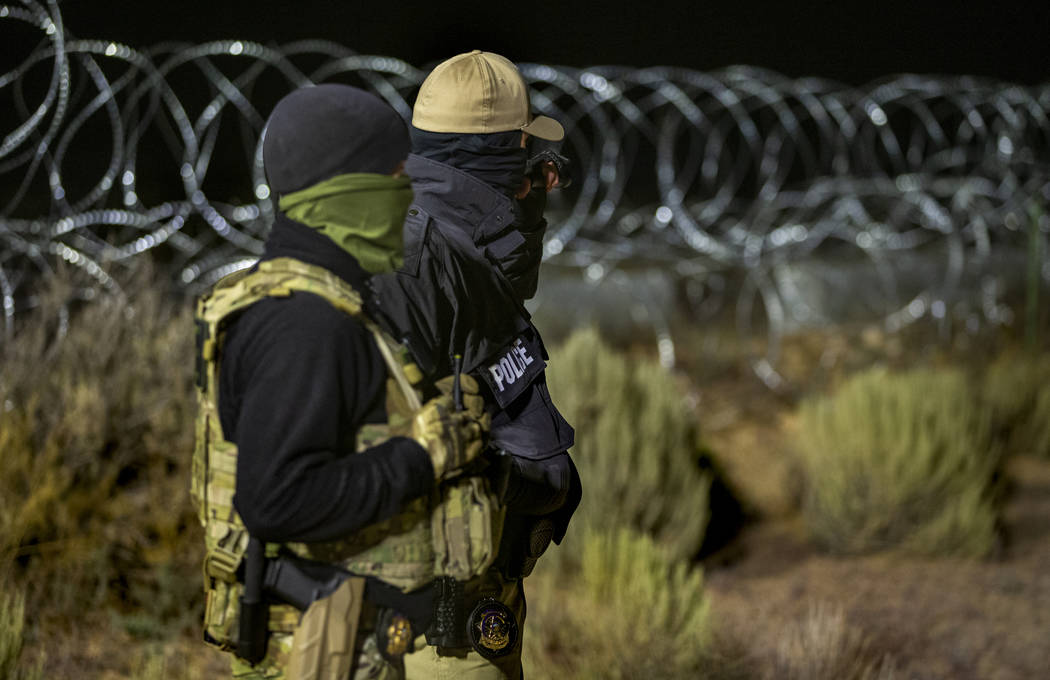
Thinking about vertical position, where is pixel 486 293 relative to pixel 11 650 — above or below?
above

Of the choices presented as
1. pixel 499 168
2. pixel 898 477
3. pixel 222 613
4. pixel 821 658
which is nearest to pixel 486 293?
pixel 499 168

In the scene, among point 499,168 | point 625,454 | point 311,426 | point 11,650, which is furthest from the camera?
point 625,454

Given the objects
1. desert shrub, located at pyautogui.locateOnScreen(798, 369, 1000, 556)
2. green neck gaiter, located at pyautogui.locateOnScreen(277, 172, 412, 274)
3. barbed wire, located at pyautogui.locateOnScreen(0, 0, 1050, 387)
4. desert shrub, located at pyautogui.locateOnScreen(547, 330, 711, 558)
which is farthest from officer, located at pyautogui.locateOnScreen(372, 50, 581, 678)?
desert shrub, located at pyautogui.locateOnScreen(798, 369, 1000, 556)

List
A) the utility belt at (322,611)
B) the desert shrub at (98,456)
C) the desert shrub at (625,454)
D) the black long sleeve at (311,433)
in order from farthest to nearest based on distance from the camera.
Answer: the desert shrub at (625,454) → the desert shrub at (98,456) → the utility belt at (322,611) → the black long sleeve at (311,433)

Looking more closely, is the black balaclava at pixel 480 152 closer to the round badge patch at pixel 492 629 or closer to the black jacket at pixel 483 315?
the black jacket at pixel 483 315

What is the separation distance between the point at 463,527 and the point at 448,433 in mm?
165

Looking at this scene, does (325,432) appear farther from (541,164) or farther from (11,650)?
(11,650)

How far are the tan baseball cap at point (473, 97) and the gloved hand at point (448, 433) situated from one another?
0.43 m

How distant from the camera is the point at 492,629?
160cm


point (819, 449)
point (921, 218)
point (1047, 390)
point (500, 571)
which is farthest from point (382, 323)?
point (921, 218)

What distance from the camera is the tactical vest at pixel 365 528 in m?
1.43

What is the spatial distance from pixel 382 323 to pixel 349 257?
0.10 metres

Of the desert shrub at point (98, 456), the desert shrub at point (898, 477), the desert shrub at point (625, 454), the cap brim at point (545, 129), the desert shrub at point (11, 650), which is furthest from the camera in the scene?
the desert shrub at point (898, 477)

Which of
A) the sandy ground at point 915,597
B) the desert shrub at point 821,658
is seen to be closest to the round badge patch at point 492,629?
the desert shrub at point 821,658
